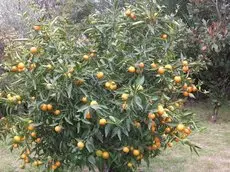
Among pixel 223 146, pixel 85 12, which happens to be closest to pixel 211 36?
pixel 223 146

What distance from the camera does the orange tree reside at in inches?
123

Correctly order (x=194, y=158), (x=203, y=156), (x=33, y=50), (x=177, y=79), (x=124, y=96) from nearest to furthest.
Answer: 1. (x=124, y=96)
2. (x=33, y=50)
3. (x=177, y=79)
4. (x=194, y=158)
5. (x=203, y=156)

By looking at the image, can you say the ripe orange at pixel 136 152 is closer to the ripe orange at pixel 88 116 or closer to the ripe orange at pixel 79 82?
the ripe orange at pixel 88 116

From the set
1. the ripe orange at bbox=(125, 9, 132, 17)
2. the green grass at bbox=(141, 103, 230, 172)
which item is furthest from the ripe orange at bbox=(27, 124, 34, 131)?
the green grass at bbox=(141, 103, 230, 172)

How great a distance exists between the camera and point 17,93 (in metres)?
3.44

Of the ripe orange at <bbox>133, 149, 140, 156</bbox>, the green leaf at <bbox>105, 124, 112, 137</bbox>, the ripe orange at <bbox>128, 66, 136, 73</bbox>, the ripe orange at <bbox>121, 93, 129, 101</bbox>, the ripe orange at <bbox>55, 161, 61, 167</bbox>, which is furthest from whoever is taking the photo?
the ripe orange at <bbox>55, 161, 61, 167</bbox>

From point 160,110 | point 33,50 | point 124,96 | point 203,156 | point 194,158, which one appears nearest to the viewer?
point 124,96

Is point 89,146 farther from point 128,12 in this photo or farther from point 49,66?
point 128,12

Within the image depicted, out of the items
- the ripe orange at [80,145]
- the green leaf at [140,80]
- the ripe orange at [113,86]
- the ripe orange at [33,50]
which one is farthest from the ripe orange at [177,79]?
the ripe orange at [33,50]

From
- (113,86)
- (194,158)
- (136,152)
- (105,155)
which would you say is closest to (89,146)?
(105,155)

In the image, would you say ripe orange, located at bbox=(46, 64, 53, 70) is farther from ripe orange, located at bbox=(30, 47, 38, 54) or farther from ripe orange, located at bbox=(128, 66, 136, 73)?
ripe orange, located at bbox=(128, 66, 136, 73)

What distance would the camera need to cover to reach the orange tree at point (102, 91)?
123 inches

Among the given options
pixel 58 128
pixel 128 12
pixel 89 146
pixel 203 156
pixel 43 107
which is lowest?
pixel 203 156

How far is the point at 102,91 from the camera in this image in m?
3.33
